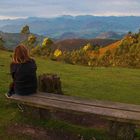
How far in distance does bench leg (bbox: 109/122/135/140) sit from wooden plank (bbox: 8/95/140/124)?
424 mm

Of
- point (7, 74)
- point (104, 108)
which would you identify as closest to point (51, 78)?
point (104, 108)

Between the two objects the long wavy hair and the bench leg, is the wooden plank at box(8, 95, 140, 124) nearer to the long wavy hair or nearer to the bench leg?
the bench leg

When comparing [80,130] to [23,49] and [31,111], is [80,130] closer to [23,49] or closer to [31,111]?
[31,111]

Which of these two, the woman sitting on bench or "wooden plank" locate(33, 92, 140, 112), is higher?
the woman sitting on bench

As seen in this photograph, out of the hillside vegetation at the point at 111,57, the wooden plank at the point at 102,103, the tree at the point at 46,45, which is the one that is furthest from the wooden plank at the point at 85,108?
the tree at the point at 46,45

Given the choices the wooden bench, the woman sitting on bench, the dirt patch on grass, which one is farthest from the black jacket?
the dirt patch on grass

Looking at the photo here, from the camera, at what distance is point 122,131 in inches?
380

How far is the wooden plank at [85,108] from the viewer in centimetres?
902

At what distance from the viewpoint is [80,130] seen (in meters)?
10.7

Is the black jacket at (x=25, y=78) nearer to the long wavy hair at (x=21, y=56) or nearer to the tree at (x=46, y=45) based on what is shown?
the long wavy hair at (x=21, y=56)

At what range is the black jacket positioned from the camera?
11.3 meters

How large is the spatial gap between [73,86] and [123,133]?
9314mm

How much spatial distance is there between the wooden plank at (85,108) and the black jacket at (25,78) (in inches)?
10.5

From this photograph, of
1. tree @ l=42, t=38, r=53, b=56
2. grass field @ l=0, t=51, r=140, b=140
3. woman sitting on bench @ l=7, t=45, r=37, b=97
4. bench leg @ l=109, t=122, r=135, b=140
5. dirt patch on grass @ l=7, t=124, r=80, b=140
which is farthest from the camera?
tree @ l=42, t=38, r=53, b=56
